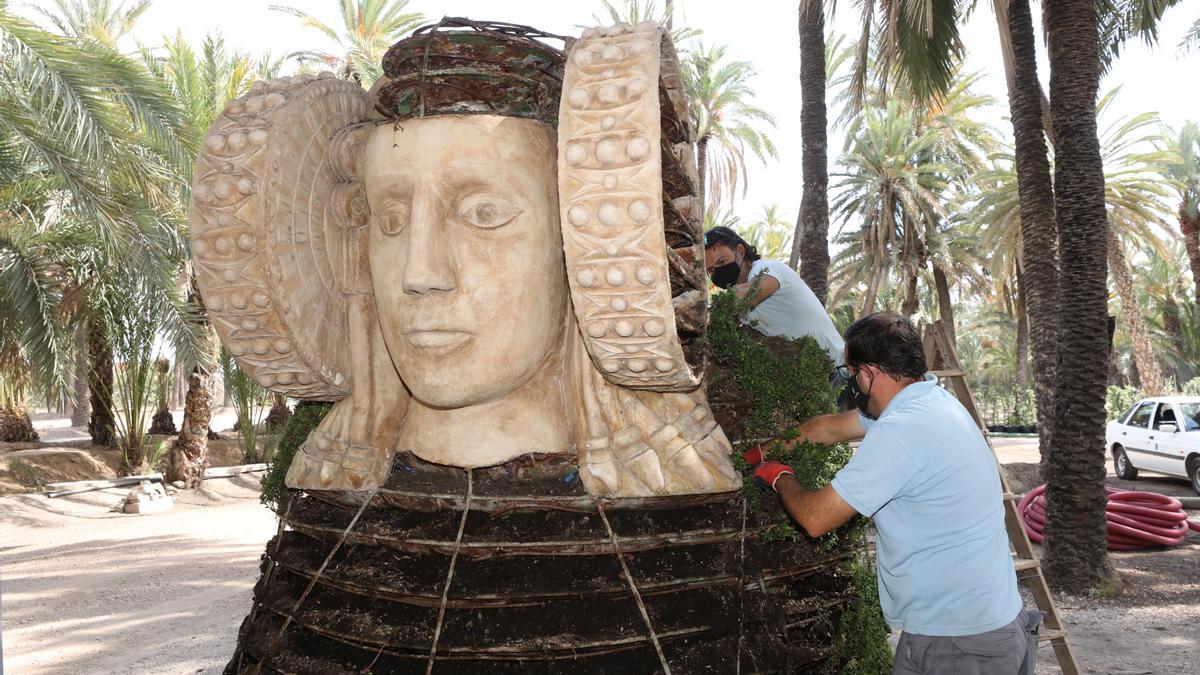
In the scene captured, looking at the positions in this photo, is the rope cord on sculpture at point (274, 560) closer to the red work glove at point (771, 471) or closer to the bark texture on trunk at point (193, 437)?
the red work glove at point (771, 471)

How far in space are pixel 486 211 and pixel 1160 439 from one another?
15419mm

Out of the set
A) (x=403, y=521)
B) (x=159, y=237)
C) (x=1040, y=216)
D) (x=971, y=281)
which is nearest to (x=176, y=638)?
(x=159, y=237)

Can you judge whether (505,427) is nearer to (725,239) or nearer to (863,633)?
(863,633)

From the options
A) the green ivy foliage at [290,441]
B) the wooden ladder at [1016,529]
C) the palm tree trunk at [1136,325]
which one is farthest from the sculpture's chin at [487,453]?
the palm tree trunk at [1136,325]

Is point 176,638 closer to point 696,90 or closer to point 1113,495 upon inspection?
point 1113,495

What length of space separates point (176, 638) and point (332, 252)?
5.40 metres

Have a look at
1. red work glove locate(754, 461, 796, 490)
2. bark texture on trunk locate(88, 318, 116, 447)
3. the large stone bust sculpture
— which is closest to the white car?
red work glove locate(754, 461, 796, 490)

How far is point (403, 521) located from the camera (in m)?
2.91

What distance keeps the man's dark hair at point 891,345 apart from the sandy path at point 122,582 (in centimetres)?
540

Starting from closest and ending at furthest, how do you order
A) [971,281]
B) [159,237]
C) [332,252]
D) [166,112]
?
[332,252] < [166,112] < [159,237] < [971,281]

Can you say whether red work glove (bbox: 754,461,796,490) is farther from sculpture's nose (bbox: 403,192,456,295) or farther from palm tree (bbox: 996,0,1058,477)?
palm tree (bbox: 996,0,1058,477)

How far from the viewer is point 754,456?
312 cm

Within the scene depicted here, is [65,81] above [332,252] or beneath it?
above

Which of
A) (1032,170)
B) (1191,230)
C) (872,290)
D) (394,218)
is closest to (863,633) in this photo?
(394,218)
